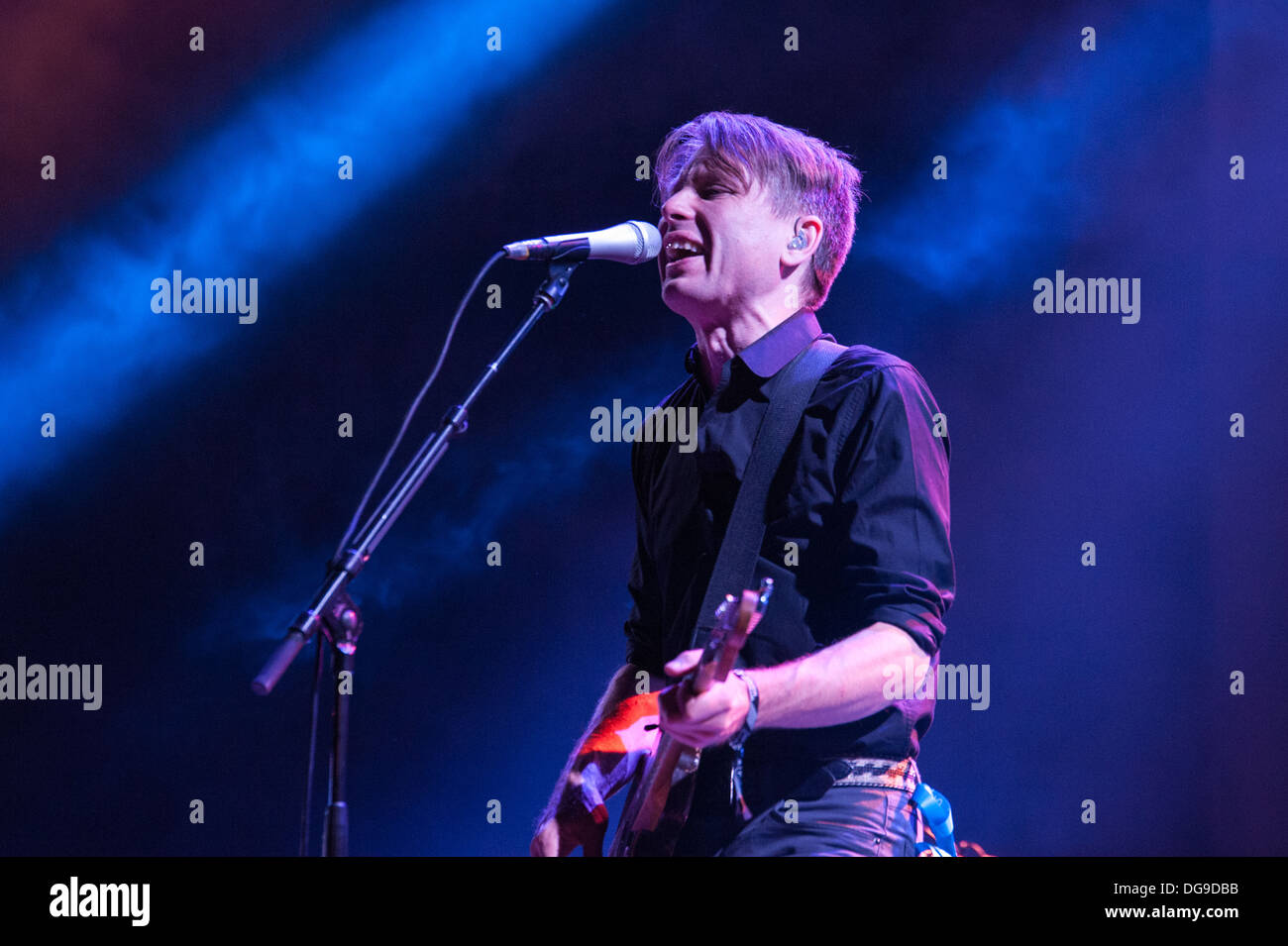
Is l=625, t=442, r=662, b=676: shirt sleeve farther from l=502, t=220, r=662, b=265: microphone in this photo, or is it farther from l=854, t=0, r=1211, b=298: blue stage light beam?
l=854, t=0, r=1211, b=298: blue stage light beam

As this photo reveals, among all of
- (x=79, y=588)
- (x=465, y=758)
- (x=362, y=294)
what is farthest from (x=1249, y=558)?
(x=79, y=588)

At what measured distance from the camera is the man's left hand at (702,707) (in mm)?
1910

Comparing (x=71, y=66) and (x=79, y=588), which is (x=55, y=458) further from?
(x=71, y=66)

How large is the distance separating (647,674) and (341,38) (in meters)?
1.87

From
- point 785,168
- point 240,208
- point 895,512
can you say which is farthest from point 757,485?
point 240,208

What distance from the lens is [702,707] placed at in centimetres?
191

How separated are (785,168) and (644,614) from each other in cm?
105

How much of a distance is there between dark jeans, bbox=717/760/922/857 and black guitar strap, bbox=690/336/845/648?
36 cm

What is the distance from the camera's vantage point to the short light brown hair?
2650mm

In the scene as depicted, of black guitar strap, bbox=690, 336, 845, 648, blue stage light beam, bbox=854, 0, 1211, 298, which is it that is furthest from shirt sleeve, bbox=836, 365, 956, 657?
blue stage light beam, bbox=854, 0, 1211, 298

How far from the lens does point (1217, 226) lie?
288 centimetres

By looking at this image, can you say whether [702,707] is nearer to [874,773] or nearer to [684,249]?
[874,773]

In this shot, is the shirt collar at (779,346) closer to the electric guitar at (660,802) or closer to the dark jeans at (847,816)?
the electric guitar at (660,802)

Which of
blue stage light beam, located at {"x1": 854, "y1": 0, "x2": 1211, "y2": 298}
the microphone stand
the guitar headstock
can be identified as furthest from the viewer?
blue stage light beam, located at {"x1": 854, "y1": 0, "x2": 1211, "y2": 298}
